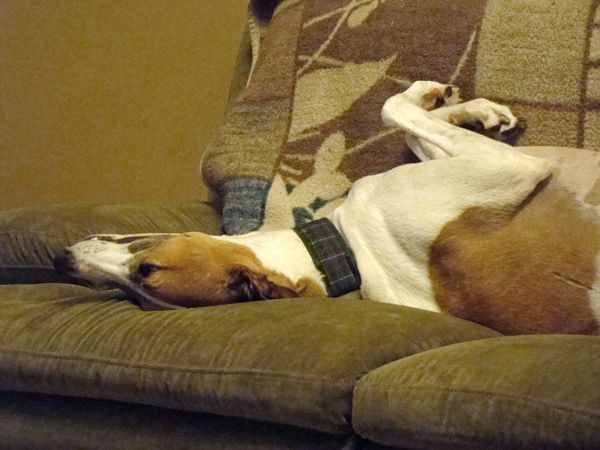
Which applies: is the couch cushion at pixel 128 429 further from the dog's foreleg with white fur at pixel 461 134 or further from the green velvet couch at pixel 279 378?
the dog's foreleg with white fur at pixel 461 134

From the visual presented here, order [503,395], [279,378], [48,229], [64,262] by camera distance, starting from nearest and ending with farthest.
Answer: [503,395] → [279,378] → [64,262] → [48,229]

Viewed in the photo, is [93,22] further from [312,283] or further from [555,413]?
[555,413]

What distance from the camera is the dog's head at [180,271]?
214 centimetres

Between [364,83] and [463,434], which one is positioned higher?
[364,83]

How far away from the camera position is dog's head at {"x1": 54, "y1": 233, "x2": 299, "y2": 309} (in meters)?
2.14

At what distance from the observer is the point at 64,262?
7.36 feet

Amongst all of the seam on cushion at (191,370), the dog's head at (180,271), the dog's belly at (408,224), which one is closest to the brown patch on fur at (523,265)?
the dog's belly at (408,224)

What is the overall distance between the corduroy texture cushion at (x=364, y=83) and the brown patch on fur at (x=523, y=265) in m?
0.32

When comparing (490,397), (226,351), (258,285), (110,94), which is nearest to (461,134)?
(258,285)

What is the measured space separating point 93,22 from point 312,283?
2.67 meters

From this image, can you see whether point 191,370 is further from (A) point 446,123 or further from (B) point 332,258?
(A) point 446,123

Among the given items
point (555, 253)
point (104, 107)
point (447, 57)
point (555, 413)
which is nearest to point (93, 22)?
point (104, 107)

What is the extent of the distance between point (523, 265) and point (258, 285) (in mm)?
661

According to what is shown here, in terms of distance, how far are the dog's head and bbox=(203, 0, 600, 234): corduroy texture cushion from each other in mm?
422
